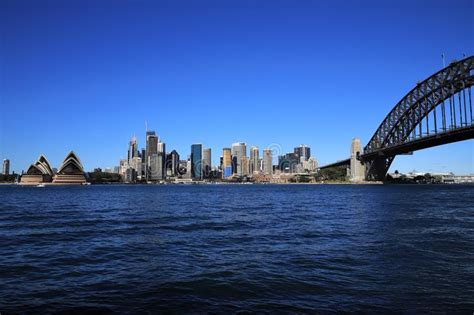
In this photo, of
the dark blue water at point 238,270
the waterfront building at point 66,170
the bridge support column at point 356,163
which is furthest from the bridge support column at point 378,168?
the waterfront building at point 66,170

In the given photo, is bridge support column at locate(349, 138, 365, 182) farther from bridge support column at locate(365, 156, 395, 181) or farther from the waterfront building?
the waterfront building

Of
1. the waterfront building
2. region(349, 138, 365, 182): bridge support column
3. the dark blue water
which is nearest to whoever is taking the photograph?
the dark blue water

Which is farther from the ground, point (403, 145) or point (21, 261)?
point (403, 145)

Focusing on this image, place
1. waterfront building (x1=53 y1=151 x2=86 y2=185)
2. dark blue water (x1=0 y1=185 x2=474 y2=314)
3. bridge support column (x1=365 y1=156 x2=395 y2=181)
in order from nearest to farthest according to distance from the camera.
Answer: dark blue water (x1=0 y1=185 x2=474 y2=314) < bridge support column (x1=365 y1=156 x2=395 y2=181) < waterfront building (x1=53 y1=151 x2=86 y2=185)

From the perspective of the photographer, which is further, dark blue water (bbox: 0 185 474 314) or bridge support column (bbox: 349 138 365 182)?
bridge support column (bbox: 349 138 365 182)

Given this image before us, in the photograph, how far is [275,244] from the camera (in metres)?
18.2

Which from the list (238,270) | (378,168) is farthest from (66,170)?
(238,270)

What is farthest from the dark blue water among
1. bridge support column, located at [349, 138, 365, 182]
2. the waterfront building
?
the waterfront building

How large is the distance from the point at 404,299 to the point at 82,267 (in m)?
10.3

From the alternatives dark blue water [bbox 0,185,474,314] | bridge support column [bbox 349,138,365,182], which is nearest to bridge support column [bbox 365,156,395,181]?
bridge support column [bbox 349,138,365,182]

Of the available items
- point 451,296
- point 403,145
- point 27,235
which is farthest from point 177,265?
point 403,145

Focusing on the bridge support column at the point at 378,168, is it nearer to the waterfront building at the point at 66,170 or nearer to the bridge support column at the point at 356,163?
Answer: the bridge support column at the point at 356,163

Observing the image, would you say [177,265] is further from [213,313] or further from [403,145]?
[403,145]

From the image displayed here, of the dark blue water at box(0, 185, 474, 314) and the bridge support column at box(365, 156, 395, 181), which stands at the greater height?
the bridge support column at box(365, 156, 395, 181)
